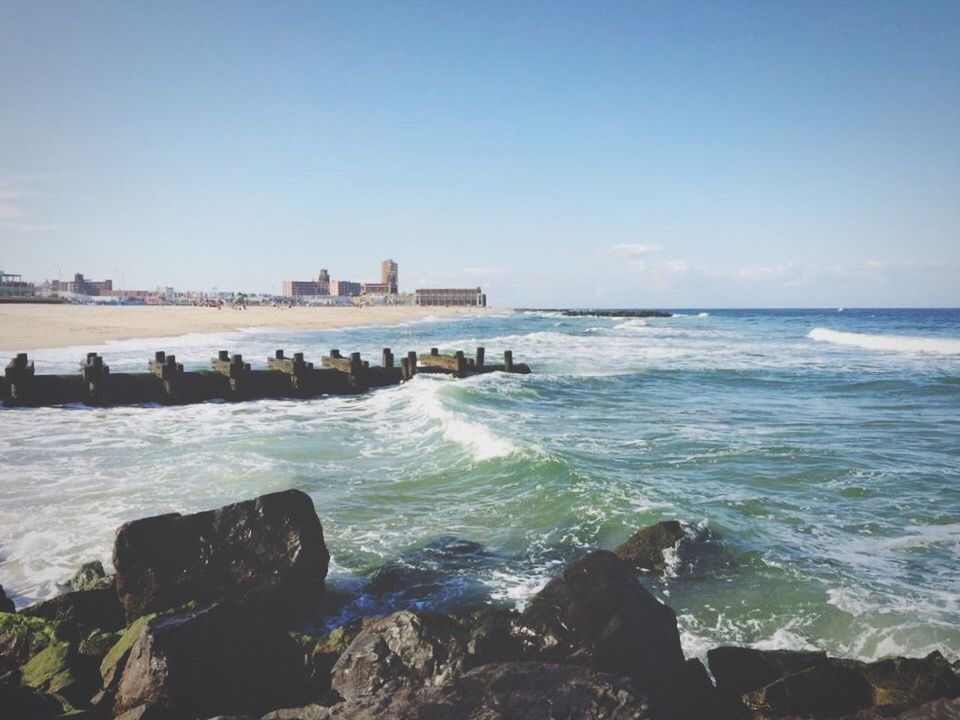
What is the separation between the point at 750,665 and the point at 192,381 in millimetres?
17598

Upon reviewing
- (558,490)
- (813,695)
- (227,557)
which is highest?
(227,557)

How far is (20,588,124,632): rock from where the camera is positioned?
599 cm

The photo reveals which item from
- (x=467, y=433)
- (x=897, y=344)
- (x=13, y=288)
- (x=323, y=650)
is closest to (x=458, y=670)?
(x=323, y=650)

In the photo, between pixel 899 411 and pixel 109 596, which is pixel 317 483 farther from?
pixel 899 411

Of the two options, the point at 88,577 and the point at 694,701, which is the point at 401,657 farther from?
the point at 88,577

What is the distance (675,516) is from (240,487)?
7.18m

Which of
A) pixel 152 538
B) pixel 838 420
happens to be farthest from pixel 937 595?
pixel 838 420

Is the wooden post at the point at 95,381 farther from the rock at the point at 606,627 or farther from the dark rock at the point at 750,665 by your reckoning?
the dark rock at the point at 750,665

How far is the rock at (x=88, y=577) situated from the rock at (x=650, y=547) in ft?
19.4

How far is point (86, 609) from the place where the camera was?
6.17 m

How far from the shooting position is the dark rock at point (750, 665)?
5.07m

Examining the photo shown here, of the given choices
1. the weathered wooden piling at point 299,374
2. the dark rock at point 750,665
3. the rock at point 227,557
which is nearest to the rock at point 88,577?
the rock at point 227,557

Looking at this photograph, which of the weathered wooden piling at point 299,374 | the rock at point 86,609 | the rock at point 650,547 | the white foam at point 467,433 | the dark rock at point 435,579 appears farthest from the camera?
the weathered wooden piling at point 299,374

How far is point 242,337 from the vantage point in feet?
156
